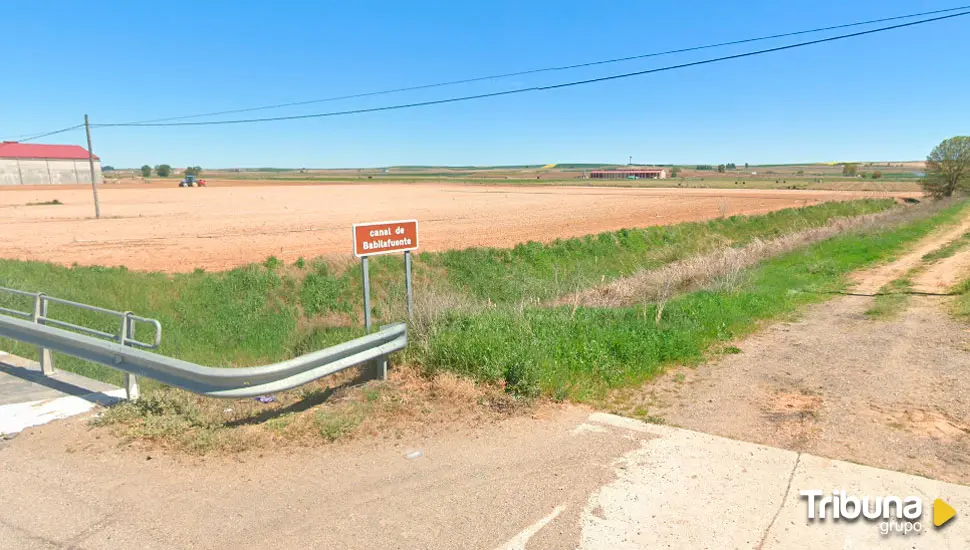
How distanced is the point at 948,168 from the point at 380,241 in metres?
64.2

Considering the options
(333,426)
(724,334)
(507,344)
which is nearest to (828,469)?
(507,344)

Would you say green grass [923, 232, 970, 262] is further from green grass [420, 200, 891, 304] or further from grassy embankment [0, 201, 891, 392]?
grassy embankment [0, 201, 891, 392]

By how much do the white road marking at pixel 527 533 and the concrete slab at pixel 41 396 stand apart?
4510mm

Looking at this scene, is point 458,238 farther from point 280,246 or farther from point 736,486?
point 736,486

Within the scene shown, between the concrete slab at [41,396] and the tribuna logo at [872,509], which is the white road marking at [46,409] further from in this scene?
the tribuna logo at [872,509]

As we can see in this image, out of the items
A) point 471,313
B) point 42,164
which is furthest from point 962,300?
point 42,164

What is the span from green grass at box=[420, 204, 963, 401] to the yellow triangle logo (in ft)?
9.72

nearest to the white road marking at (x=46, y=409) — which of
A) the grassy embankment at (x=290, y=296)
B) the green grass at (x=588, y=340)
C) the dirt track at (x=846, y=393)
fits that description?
the grassy embankment at (x=290, y=296)

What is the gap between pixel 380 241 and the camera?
7.64 m

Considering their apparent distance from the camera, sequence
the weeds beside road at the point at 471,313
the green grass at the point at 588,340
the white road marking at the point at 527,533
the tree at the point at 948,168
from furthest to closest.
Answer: the tree at the point at 948,168
the green grass at the point at 588,340
the weeds beside road at the point at 471,313
the white road marking at the point at 527,533

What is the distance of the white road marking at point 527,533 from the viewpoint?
11.9ft

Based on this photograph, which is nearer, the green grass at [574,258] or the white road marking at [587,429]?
the white road marking at [587,429]

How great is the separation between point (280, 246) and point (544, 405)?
22066 millimetres

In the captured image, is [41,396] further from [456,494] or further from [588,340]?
[588,340]
